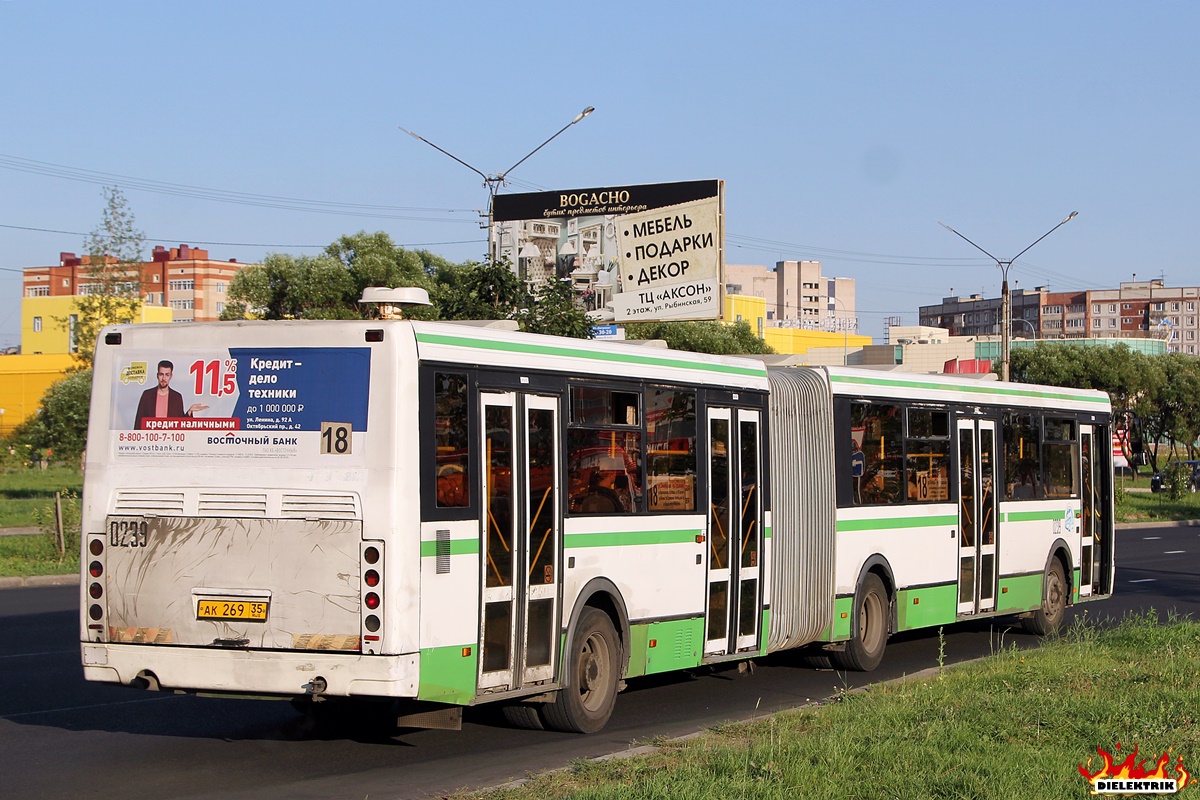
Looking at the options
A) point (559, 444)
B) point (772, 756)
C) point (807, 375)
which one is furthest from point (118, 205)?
point (772, 756)

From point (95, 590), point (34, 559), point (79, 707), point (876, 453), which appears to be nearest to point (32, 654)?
point (79, 707)

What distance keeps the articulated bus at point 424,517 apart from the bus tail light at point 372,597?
13mm

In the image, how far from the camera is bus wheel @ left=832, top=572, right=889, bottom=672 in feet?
48.8

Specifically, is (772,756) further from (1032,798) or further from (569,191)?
(569,191)

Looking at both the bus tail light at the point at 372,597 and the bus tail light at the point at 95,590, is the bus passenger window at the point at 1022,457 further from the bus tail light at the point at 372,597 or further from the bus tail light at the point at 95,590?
the bus tail light at the point at 95,590

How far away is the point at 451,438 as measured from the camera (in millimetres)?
9617

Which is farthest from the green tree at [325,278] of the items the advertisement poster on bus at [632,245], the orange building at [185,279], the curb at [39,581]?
the orange building at [185,279]

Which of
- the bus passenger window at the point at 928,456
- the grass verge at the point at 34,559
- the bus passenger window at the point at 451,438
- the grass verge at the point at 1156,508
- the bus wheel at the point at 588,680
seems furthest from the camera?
the grass verge at the point at 1156,508

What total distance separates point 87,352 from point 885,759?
28479 millimetres

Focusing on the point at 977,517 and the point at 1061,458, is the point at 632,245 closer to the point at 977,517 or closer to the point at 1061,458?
the point at 1061,458

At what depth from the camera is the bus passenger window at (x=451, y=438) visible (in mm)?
9484

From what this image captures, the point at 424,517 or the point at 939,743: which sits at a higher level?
the point at 424,517

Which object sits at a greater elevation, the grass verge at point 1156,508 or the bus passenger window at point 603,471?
the bus passenger window at point 603,471

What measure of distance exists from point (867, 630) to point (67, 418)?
109 feet
